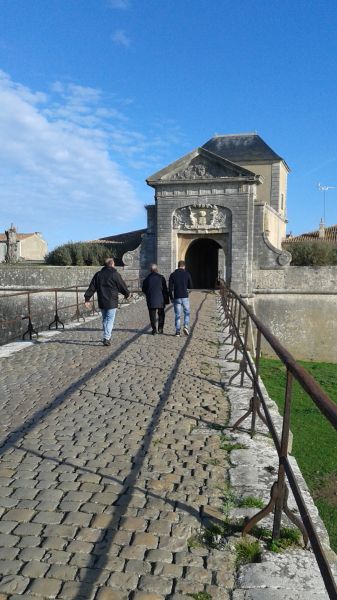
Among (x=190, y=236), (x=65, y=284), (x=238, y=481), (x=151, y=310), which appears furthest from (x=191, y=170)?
(x=238, y=481)

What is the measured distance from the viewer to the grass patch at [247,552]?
8.48 ft

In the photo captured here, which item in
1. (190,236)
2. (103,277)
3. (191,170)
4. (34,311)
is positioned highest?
(191,170)

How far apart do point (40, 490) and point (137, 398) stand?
2251 millimetres

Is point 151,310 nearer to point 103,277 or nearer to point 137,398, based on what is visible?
point 103,277

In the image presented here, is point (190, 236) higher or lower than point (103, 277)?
higher

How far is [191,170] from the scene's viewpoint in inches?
848

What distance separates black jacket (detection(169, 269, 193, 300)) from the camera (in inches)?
396

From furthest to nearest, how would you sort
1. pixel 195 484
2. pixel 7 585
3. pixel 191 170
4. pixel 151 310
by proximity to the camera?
pixel 191 170 < pixel 151 310 < pixel 195 484 < pixel 7 585

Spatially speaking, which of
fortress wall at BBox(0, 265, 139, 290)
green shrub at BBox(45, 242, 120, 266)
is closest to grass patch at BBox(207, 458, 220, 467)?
fortress wall at BBox(0, 265, 139, 290)

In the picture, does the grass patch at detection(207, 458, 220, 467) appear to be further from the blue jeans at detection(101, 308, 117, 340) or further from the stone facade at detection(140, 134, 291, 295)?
the stone facade at detection(140, 134, 291, 295)

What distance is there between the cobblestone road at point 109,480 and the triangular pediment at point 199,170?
15.6 meters

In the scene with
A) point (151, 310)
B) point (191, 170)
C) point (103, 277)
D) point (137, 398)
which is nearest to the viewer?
point (137, 398)

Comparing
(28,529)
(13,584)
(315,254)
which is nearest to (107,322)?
(28,529)

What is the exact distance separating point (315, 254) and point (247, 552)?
73.3 ft
